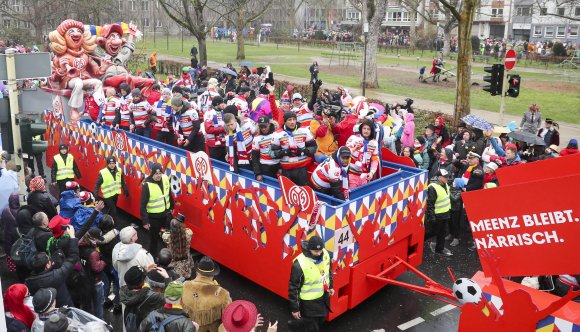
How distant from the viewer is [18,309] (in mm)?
5086

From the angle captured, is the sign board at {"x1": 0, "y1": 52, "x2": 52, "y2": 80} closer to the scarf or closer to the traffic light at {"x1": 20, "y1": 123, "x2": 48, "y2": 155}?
the traffic light at {"x1": 20, "y1": 123, "x2": 48, "y2": 155}

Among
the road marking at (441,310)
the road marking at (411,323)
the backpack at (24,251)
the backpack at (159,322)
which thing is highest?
the backpack at (159,322)

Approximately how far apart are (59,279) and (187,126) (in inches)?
176

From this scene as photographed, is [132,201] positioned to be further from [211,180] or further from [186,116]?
[211,180]

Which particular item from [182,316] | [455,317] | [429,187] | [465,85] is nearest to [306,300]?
[182,316]

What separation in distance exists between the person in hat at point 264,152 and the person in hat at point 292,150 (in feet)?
0.24

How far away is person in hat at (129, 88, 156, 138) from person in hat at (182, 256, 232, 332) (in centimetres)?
584

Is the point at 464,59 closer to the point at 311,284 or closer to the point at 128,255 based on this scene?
the point at 311,284

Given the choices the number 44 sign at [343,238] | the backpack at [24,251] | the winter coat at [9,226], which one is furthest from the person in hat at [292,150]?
the winter coat at [9,226]

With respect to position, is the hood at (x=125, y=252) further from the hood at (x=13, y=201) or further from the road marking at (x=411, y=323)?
the road marking at (x=411, y=323)

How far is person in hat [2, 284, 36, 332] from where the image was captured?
16.4ft

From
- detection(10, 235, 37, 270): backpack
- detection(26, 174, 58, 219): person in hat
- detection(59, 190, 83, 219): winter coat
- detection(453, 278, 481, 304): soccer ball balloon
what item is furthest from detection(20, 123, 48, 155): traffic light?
detection(453, 278, 481, 304): soccer ball balloon

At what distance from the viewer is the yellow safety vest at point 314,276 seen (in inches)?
222

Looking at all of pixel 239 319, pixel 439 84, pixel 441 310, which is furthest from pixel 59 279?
pixel 439 84
